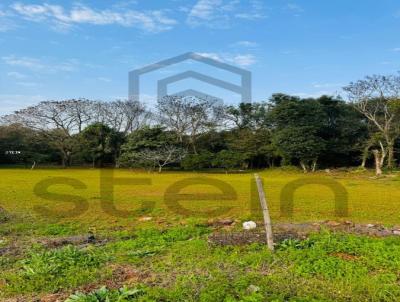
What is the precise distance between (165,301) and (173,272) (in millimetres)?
981

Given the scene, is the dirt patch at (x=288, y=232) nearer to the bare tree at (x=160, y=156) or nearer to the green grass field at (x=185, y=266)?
the green grass field at (x=185, y=266)

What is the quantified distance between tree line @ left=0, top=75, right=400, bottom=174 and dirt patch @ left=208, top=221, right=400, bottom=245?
24.3 meters

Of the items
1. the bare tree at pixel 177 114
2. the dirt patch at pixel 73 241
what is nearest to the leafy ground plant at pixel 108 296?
the dirt patch at pixel 73 241

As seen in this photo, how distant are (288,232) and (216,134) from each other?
117 ft

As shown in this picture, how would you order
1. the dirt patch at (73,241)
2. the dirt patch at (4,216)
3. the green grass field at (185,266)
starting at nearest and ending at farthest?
the green grass field at (185,266)
the dirt patch at (73,241)
the dirt patch at (4,216)

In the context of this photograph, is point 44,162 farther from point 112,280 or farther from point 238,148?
point 112,280

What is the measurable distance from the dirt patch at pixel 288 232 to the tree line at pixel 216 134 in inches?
955

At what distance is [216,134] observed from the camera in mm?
43156

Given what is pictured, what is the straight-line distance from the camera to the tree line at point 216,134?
34.8 meters

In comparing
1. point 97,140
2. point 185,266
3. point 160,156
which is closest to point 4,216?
point 185,266

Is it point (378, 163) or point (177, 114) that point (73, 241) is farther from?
point (177, 114)

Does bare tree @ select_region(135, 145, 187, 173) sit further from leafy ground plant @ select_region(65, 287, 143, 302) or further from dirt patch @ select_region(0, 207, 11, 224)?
leafy ground plant @ select_region(65, 287, 143, 302)

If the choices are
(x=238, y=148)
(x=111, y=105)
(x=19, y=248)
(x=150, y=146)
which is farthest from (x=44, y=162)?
(x=19, y=248)

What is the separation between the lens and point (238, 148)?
39.1 meters
